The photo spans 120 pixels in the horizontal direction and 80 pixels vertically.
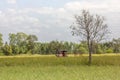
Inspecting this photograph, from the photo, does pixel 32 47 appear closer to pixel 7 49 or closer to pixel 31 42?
pixel 31 42

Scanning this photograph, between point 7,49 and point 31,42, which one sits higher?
point 31,42

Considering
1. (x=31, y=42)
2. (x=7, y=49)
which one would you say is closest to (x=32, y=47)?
(x=31, y=42)

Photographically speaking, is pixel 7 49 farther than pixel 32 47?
No

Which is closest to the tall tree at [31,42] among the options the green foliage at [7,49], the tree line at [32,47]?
the tree line at [32,47]

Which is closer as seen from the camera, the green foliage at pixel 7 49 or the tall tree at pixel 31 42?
the green foliage at pixel 7 49

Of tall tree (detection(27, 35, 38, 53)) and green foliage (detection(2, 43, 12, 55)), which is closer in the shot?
green foliage (detection(2, 43, 12, 55))

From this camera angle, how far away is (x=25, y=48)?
115875 millimetres

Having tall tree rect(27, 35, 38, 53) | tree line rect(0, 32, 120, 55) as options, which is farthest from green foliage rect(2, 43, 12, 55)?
tall tree rect(27, 35, 38, 53)

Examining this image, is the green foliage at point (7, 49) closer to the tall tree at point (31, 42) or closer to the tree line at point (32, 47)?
the tree line at point (32, 47)

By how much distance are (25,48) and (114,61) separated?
68.2 m

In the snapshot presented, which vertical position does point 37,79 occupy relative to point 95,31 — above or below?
below

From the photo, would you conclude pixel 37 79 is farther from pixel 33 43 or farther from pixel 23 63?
pixel 33 43

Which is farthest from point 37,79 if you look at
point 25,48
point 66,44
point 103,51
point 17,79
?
point 66,44

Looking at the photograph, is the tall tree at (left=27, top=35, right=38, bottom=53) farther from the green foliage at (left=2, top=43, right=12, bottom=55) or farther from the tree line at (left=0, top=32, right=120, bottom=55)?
the green foliage at (left=2, top=43, right=12, bottom=55)
